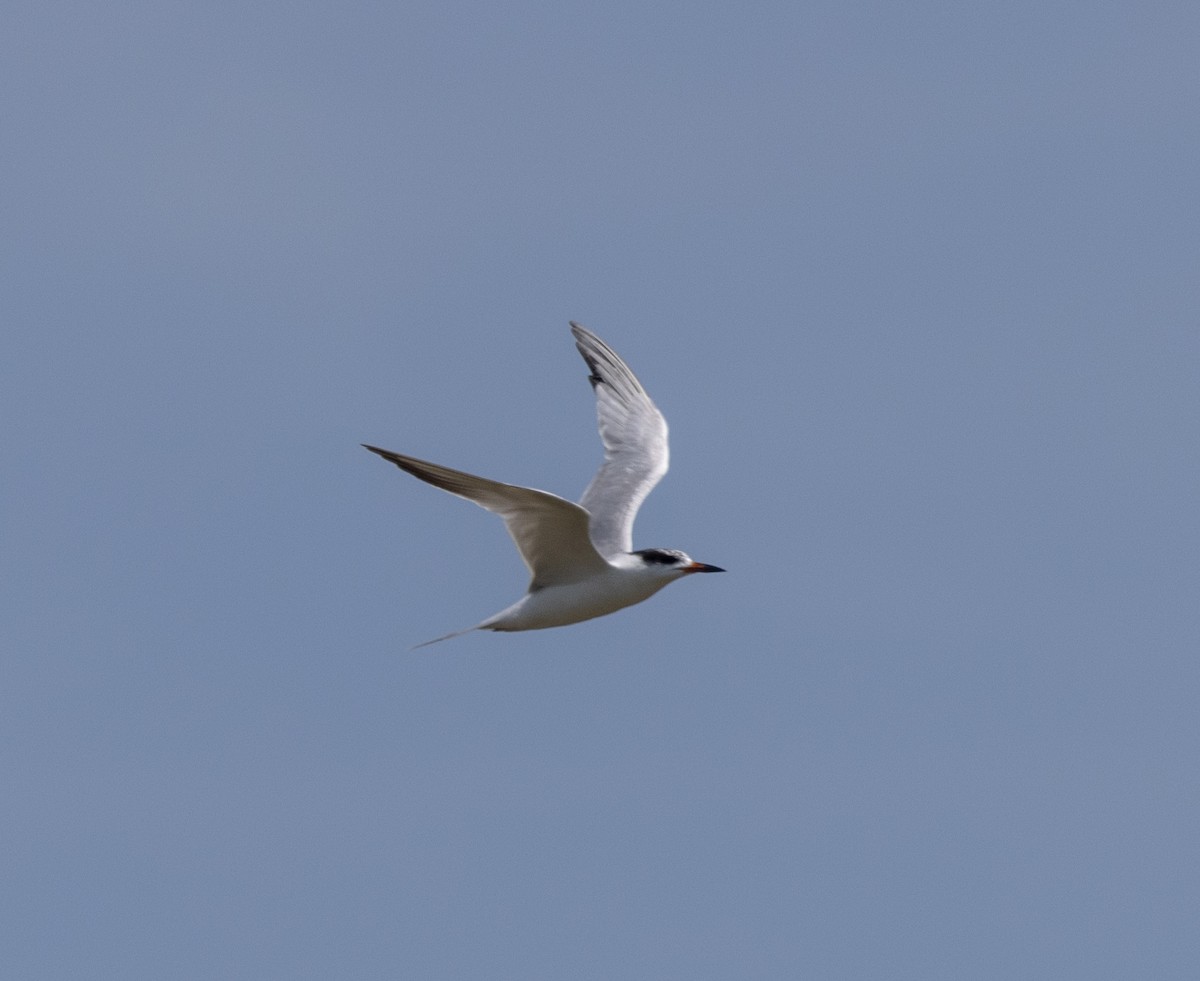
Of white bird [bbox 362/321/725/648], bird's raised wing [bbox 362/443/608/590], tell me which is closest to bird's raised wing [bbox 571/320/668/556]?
white bird [bbox 362/321/725/648]

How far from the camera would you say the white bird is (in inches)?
634

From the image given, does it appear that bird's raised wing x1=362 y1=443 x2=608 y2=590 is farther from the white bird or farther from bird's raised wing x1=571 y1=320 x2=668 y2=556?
bird's raised wing x1=571 y1=320 x2=668 y2=556

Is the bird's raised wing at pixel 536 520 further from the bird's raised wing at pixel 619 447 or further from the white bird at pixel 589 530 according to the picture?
the bird's raised wing at pixel 619 447

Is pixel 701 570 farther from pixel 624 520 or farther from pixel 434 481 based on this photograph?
pixel 434 481

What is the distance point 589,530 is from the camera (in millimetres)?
17594

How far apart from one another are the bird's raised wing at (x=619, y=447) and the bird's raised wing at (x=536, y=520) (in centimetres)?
149

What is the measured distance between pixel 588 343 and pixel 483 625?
613 cm

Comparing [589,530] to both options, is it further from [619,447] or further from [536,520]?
[619,447]

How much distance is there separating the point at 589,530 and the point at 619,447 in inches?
138

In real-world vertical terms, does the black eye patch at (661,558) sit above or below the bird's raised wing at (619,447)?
below

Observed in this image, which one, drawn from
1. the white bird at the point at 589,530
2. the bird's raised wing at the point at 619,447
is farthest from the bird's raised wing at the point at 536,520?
the bird's raised wing at the point at 619,447

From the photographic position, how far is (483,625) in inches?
677

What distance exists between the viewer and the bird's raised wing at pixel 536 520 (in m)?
15.8

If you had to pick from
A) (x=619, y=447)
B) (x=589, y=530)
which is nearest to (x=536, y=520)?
(x=589, y=530)
